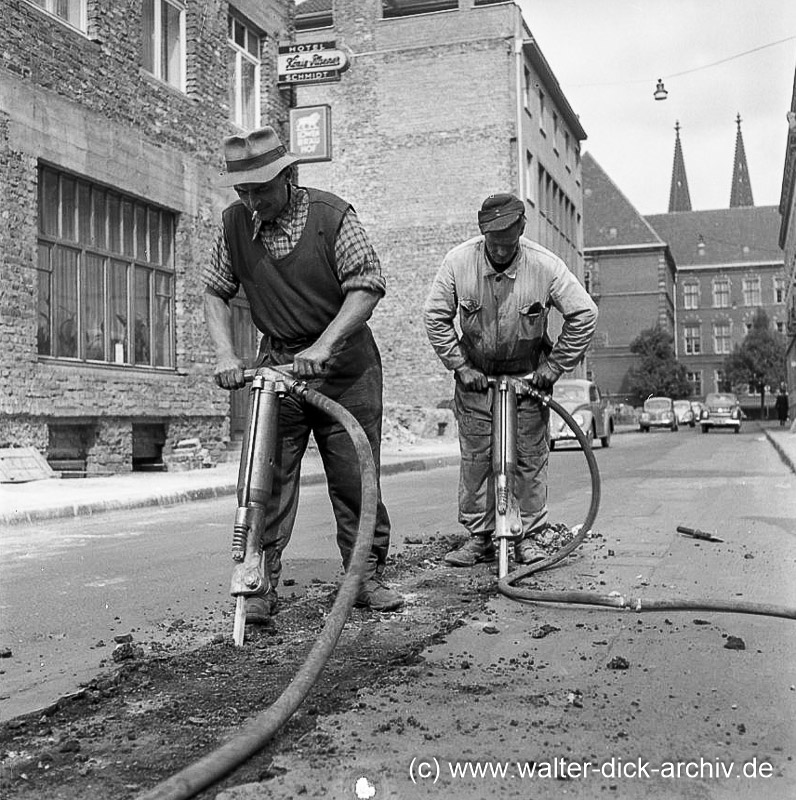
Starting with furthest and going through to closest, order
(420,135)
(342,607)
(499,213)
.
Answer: (420,135) < (499,213) < (342,607)

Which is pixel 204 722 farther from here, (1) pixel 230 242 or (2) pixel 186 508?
(2) pixel 186 508

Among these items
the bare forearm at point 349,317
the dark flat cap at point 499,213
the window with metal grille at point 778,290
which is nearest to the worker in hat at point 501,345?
the dark flat cap at point 499,213

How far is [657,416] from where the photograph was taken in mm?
50750

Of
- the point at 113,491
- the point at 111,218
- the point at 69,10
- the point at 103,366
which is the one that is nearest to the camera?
the point at 113,491

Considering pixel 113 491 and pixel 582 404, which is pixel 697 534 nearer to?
pixel 113 491

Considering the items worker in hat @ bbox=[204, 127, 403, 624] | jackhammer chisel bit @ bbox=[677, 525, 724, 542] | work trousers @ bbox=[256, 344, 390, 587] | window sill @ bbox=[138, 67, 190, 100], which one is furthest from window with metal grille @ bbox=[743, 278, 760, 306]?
worker in hat @ bbox=[204, 127, 403, 624]

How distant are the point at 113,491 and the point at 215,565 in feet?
20.7

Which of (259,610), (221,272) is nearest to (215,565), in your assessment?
(259,610)

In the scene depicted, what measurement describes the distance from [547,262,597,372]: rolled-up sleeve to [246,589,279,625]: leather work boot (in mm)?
2506

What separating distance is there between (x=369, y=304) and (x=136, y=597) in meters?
2.20

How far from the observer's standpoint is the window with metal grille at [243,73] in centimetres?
2027

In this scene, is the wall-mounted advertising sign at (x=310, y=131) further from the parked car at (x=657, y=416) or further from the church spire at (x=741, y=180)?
the church spire at (x=741, y=180)

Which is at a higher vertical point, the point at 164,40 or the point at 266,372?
the point at 164,40

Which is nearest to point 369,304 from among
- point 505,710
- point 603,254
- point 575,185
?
point 505,710
